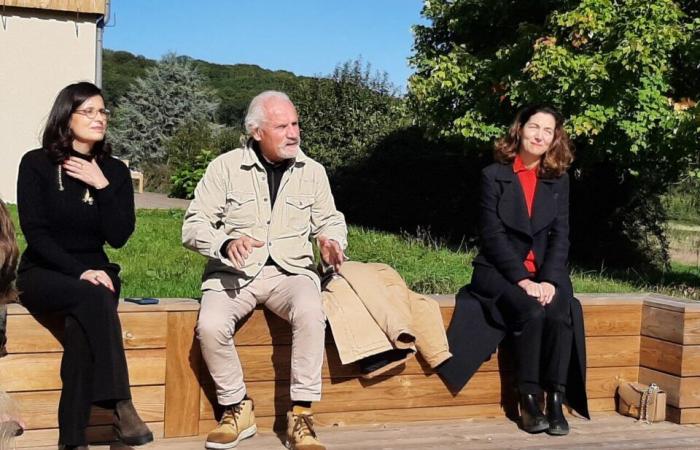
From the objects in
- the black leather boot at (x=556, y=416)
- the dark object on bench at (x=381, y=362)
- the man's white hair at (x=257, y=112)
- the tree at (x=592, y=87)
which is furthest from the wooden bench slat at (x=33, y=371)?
the tree at (x=592, y=87)

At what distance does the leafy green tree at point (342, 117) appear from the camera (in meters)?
15.0

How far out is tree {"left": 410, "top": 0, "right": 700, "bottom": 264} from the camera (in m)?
9.64

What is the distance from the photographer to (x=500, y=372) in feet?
14.2

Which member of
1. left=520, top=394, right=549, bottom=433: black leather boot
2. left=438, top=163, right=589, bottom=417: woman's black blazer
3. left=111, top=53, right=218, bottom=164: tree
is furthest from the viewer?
left=111, top=53, right=218, bottom=164: tree

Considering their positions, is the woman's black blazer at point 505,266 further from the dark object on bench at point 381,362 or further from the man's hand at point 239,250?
the man's hand at point 239,250

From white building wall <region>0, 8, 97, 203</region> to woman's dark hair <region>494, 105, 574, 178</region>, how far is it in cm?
1199

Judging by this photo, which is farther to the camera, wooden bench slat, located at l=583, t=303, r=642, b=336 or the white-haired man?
wooden bench slat, located at l=583, t=303, r=642, b=336

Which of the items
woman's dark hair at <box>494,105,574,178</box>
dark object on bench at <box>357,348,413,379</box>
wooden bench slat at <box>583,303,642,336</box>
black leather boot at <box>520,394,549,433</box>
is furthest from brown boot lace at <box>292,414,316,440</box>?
woman's dark hair at <box>494,105,574,178</box>

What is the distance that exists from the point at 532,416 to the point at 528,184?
1.16 m

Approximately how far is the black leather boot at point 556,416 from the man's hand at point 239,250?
164 centimetres

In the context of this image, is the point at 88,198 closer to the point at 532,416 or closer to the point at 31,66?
the point at 532,416

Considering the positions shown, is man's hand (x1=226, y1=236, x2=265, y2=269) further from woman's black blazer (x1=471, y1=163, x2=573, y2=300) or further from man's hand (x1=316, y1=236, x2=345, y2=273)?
woman's black blazer (x1=471, y1=163, x2=573, y2=300)

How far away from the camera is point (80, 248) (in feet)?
11.8

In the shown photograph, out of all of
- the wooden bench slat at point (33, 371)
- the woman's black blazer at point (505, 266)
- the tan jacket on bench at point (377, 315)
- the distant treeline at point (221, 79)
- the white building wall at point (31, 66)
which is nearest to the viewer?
the wooden bench slat at point (33, 371)
